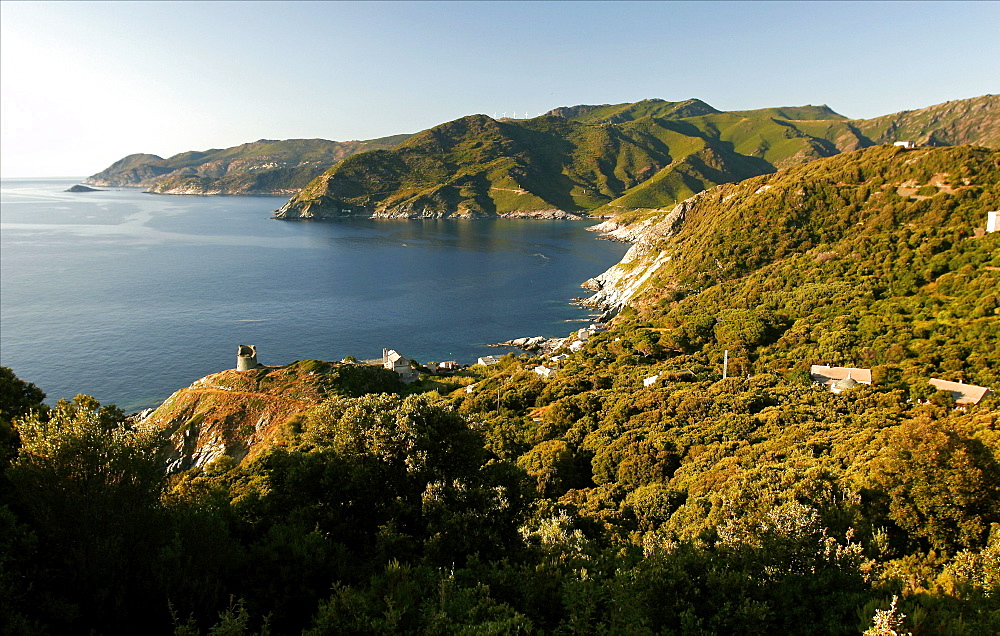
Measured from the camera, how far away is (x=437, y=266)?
137m

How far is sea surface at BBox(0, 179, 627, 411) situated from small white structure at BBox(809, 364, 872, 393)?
142 ft

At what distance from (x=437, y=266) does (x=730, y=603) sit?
12978 cm

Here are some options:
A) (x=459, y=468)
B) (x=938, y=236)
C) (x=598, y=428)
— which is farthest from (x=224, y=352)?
(x=938, y=236)

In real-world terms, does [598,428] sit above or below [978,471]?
below

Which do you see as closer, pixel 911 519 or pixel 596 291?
pixel 911 519

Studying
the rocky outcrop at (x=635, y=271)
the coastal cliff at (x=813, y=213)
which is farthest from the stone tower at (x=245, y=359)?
the rocky outcrop at (x=635, y=271)

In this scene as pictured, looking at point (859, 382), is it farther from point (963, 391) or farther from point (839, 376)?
point (963, 391)

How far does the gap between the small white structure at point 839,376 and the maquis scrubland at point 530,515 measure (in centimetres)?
69

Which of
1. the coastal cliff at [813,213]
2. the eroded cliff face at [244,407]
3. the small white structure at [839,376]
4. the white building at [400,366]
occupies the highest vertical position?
the coastal cliff at [813,213]

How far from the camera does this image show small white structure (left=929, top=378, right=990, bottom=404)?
29797 mm

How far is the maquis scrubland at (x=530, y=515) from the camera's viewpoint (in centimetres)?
1025

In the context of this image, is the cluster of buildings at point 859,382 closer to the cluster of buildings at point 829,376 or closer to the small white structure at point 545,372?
the cluster of buildings at point 829,376

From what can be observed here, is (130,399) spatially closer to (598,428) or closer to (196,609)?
(598,428)

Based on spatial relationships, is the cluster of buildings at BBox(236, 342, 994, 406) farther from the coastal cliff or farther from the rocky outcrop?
the rocky outcrop
